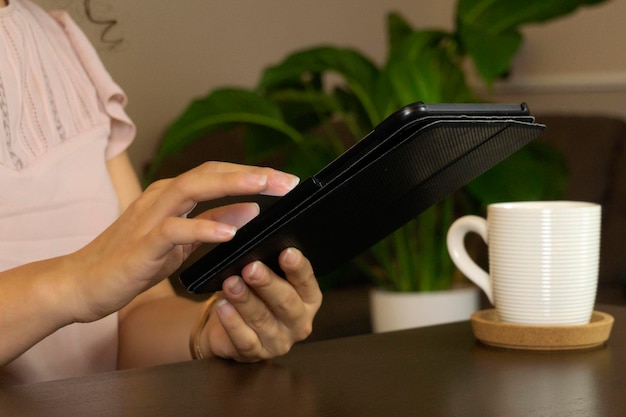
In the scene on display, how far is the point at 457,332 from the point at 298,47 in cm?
200

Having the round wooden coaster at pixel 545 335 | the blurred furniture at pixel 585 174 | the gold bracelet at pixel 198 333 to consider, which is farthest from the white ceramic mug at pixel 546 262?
the blurred furniture at pixel 585 174

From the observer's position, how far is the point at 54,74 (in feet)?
3.76

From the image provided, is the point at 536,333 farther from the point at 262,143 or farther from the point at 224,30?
the point at 224,30

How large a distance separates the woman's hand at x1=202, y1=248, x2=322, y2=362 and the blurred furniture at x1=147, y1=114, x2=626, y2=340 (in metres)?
1.20

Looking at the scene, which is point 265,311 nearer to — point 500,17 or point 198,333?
point 198,333

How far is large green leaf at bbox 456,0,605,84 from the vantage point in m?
1.72

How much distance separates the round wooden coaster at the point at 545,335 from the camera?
0.80 meters

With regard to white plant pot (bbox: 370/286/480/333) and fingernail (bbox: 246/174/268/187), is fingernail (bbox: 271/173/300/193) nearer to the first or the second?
fingernail (bbox: 246/174/268/187)

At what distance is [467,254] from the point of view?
2.99 ft

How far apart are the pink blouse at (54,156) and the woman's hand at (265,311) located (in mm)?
271

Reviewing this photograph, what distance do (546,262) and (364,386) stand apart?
8.9 inches

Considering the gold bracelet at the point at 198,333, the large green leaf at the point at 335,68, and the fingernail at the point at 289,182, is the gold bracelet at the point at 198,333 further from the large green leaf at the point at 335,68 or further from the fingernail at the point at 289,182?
the large green leaf at the point at 335,68

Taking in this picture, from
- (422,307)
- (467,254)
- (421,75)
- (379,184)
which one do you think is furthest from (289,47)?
(379,184)

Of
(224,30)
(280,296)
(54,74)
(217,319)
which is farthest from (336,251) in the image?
(224,30)
